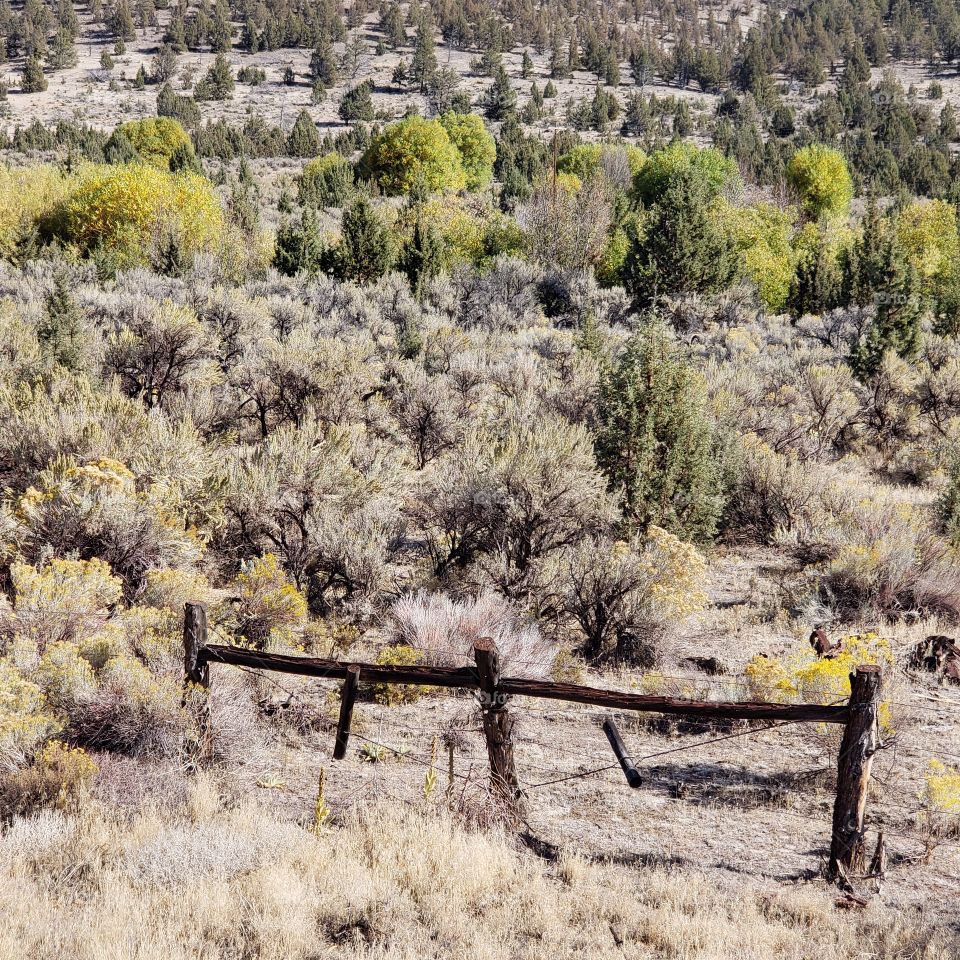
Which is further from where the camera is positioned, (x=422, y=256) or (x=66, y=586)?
(x=422, y=256)

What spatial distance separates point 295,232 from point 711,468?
23.6 m

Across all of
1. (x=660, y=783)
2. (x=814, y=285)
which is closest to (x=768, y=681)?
(x=660, y=783)

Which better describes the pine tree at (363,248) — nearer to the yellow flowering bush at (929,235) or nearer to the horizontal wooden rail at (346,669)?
the yellow flowering bush at (929,235)

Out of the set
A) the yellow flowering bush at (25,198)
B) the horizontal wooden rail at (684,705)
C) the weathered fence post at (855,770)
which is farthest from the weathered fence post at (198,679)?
the yellow flowering bush at (25,198)

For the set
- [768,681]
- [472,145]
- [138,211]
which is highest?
[472,145]

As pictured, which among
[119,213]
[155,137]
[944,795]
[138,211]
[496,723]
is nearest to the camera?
[496,723]

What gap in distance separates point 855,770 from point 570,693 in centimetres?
172

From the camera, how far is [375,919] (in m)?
4.21

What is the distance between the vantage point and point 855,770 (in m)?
4.72

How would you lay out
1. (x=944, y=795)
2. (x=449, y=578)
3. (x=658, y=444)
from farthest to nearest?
(x=658, y=444)
(x=449, y=578)
(x=944, y=795)

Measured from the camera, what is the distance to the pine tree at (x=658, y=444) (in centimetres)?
1116

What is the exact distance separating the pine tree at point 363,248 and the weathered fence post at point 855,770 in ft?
90.6

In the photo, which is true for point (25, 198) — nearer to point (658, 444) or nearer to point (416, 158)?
point (416, 158)

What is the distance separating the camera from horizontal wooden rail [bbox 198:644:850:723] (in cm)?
470
